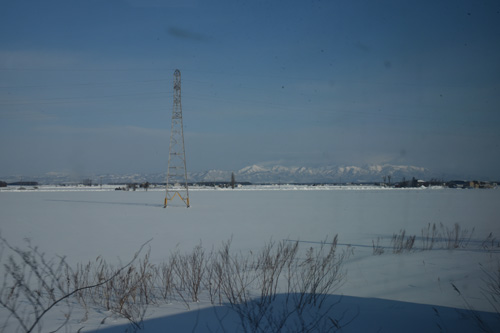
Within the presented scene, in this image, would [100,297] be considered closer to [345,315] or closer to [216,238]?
[345,315]

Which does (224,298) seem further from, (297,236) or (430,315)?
(297,236)

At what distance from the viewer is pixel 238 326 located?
13.2 ft

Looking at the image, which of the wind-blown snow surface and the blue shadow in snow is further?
the wind-blown snow surface

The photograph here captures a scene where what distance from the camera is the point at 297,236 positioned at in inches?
489

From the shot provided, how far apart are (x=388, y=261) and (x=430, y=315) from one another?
10.7ft

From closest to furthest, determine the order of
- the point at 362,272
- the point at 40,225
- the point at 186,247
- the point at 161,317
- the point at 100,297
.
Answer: the point at 161,317
the point at 100,297
the point at 362,272
the point at 186,247
the point at 40,225

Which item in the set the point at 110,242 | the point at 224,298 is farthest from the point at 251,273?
the point at 110,242

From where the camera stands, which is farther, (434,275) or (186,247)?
(186,247)

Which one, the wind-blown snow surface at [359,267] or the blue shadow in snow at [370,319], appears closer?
the blue shadow in snow at [370,319]

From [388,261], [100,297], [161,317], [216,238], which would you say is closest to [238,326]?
[161,317]

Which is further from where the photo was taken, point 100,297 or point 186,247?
point 186,247

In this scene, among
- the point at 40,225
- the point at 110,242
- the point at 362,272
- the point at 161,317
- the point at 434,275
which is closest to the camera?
the point at 161,317

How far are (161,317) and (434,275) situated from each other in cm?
485

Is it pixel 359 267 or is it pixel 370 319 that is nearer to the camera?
pixel 370 319
